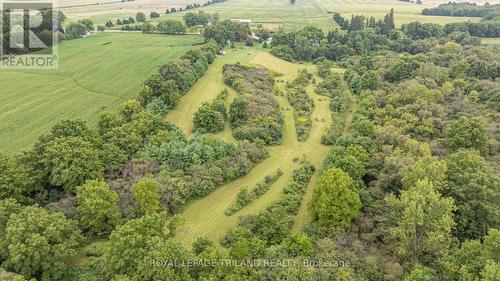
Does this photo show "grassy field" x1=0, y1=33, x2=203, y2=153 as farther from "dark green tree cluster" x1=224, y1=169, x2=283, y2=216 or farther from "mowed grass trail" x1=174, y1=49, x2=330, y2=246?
"dark green tree cluster" x1=224, y1=169, x2=283, y2=216

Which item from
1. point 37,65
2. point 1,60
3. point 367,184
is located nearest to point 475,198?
point 367,184

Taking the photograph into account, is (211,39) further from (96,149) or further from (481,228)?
(481,228)

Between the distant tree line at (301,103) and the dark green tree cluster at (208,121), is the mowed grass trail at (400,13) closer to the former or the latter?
the distant tree line at (301,103)

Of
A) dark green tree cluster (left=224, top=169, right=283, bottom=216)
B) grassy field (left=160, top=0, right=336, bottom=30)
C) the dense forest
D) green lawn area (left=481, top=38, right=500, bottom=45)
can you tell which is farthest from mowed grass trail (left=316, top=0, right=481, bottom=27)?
dark green tree cluster (left=224, top=169, right=283, bottom=216)

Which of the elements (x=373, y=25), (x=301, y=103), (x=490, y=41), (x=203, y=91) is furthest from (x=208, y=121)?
(x=490, y=41)

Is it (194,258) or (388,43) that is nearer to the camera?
(194,258)

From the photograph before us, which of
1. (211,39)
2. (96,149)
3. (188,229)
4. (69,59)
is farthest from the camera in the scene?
(211,39)

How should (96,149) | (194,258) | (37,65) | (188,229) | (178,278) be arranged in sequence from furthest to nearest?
(37,65) → (96,149) → (188,229) → (194,258) → (178,278)

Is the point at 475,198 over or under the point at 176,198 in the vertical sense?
over
